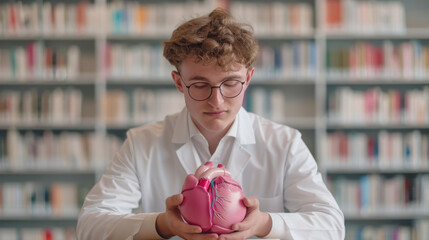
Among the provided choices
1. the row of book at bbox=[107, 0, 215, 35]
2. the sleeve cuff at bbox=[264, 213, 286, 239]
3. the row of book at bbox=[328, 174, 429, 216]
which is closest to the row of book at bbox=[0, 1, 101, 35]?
the row of book at bbox=[107, 0, 215, 35]

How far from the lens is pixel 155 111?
3.70 m

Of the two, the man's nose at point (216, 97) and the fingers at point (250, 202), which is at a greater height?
the man's nose at point (216, 97)

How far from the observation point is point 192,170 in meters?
1.50

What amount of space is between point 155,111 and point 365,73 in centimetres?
172

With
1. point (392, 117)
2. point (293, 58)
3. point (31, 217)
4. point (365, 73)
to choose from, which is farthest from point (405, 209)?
point (31, 217)

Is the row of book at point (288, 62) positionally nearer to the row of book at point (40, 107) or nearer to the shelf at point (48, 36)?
the shelf at point (48, 36)

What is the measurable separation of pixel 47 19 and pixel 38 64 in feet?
1.21

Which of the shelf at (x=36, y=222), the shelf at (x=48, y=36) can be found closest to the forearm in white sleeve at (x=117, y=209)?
the shelf at (x=48, y=36)

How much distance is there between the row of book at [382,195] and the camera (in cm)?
362

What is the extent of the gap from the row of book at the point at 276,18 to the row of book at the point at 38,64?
138 cm

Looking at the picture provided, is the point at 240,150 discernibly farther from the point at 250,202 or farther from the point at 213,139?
the point at 250,202

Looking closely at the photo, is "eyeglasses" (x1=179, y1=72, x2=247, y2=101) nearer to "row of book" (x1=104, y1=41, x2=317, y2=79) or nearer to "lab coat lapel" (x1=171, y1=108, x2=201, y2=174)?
"lab coat lapel" (x1=171, y1=108, x2=201, y2=174)

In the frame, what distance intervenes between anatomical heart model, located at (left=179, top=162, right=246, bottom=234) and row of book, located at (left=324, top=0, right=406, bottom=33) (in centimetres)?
293

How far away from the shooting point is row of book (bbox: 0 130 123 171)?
364 centimetres
